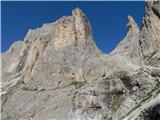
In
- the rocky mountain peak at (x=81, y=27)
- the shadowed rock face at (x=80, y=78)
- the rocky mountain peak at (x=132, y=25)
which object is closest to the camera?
the shadowed rock face at (x=80, y=78)

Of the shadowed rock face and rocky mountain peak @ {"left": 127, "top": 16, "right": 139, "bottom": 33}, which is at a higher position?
rocky mountain peak @ {"left": 127, "top": 16, "right": 139, "bottom": 33}

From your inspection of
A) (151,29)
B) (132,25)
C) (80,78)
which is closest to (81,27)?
(80,78)

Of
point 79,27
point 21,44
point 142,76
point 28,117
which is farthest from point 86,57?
point 21,44

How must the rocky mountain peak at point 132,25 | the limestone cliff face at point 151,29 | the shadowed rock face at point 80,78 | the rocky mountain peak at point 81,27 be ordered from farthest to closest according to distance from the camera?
the rocky mountain peak at point 132,25 → the rocky mountain peak at point 81,27 → the limestone cliff face at point 151,29 → the shadowed rock face at point 80,78

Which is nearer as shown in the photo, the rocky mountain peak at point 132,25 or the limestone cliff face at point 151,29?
the limestone cliff face at point 151,29

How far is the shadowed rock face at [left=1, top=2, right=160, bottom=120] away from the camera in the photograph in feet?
304

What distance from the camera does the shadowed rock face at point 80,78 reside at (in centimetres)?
9266

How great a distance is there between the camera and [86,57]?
12262cm

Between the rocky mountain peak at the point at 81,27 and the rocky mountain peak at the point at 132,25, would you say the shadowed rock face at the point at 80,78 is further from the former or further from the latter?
the rocky mountain peak at the point at 132,25

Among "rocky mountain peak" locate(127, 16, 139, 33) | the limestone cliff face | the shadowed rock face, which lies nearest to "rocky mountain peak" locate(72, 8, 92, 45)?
the shadowed rock face

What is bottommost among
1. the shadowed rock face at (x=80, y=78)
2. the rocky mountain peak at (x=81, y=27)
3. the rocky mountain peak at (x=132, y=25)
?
the shadowed rock face at (x=80, y=78)

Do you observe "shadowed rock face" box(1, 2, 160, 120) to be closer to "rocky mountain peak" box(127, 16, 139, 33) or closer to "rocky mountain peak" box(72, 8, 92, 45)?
"rocky mountain peak" box(72, 8, 92, 45)

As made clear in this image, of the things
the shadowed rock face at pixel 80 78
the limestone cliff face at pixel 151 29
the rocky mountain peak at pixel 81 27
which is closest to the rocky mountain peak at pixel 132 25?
the shadowed rock face at pixel 80 78

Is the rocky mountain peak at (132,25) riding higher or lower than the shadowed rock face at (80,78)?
higher
